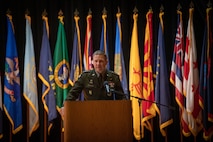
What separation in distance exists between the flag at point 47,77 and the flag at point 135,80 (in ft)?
4.05

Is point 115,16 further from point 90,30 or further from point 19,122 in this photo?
point 19,122

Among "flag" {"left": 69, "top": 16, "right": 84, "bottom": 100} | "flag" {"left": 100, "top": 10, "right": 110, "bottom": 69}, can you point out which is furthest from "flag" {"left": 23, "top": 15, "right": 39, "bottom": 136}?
"flag" {"left": 100, "top": 10, "right": 110, "bottom": 69}

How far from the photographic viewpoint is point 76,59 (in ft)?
14.6

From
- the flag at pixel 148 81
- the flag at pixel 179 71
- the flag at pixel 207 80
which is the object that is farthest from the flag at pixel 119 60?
the flag at pixel 207 80

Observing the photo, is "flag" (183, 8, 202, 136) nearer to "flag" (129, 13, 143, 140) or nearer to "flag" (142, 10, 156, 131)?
"flag" (142, 10, 156, 131)

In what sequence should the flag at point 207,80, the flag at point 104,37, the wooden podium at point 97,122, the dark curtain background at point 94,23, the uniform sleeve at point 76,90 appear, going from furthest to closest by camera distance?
the dark curtain background at point 94,23, the flag at point 104,37, the flag at point 207,80, the uniform sleeve at point 76,90, the wooden podium at point 97,122

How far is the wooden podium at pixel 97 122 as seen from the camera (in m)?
2.36

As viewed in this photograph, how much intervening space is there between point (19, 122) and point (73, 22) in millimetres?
1833

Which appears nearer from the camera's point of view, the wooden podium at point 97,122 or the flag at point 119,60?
the wooden podium at point 97,122

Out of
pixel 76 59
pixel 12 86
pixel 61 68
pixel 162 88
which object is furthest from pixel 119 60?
pixel 12 86

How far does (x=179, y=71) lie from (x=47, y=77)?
2080mm

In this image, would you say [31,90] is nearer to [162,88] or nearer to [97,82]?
[97,82]

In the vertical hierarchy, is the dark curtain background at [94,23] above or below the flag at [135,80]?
above

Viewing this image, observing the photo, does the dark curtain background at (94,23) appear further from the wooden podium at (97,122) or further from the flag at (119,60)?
the wooden podium at (97,122)
